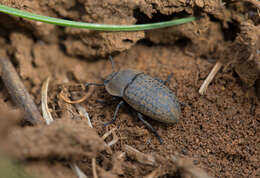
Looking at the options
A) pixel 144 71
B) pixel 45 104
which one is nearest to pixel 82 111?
pixel 45 104

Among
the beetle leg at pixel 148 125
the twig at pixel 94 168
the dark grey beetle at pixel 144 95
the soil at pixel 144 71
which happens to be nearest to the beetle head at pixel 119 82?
the dark grey beetle at pixel 144 95

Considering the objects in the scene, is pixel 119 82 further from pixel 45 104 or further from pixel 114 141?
pixel 45 104

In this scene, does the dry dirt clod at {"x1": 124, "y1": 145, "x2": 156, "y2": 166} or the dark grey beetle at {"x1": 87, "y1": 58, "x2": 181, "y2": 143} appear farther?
the dark grey beetle at {"x1": 87, "y1": 58, "x2": 181, "y2": 143}

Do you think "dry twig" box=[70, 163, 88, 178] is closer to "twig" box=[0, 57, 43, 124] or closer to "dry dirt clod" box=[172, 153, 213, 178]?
"twig" box=[0, 57, 43, 124]

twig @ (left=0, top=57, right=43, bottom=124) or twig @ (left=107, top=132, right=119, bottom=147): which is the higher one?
twig @ (left=0, top=57, right=43, bottom=124)

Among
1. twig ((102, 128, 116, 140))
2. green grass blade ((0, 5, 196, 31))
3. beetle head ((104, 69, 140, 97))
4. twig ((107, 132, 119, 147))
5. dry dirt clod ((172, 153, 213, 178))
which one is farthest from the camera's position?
beetle head ((104, 69, 140, 97))

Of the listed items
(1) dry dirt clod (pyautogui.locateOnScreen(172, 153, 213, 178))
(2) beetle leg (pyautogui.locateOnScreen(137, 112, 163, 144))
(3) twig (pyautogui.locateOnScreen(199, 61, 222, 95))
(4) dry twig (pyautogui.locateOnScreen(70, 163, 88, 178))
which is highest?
(3) twig (pyautogui.locateOnScreen(199, 61, 222, 95))

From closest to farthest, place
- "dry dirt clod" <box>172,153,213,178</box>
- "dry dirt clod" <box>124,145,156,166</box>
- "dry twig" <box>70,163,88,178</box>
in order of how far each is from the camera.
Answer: "dry dirt clod" <box>172,153,213,178</box>, "dry twig" <box>70,163,88,178</box>, "dry dirt clod" <box>124,145,156,166</box>

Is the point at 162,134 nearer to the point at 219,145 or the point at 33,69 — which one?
the point at 219,145

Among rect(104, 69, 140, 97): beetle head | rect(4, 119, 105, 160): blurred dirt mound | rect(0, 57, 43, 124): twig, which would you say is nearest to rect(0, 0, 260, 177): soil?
rect(4, 119, 105, 160): blurred dirt mound

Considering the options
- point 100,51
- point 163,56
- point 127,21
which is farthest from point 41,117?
point 163,56
